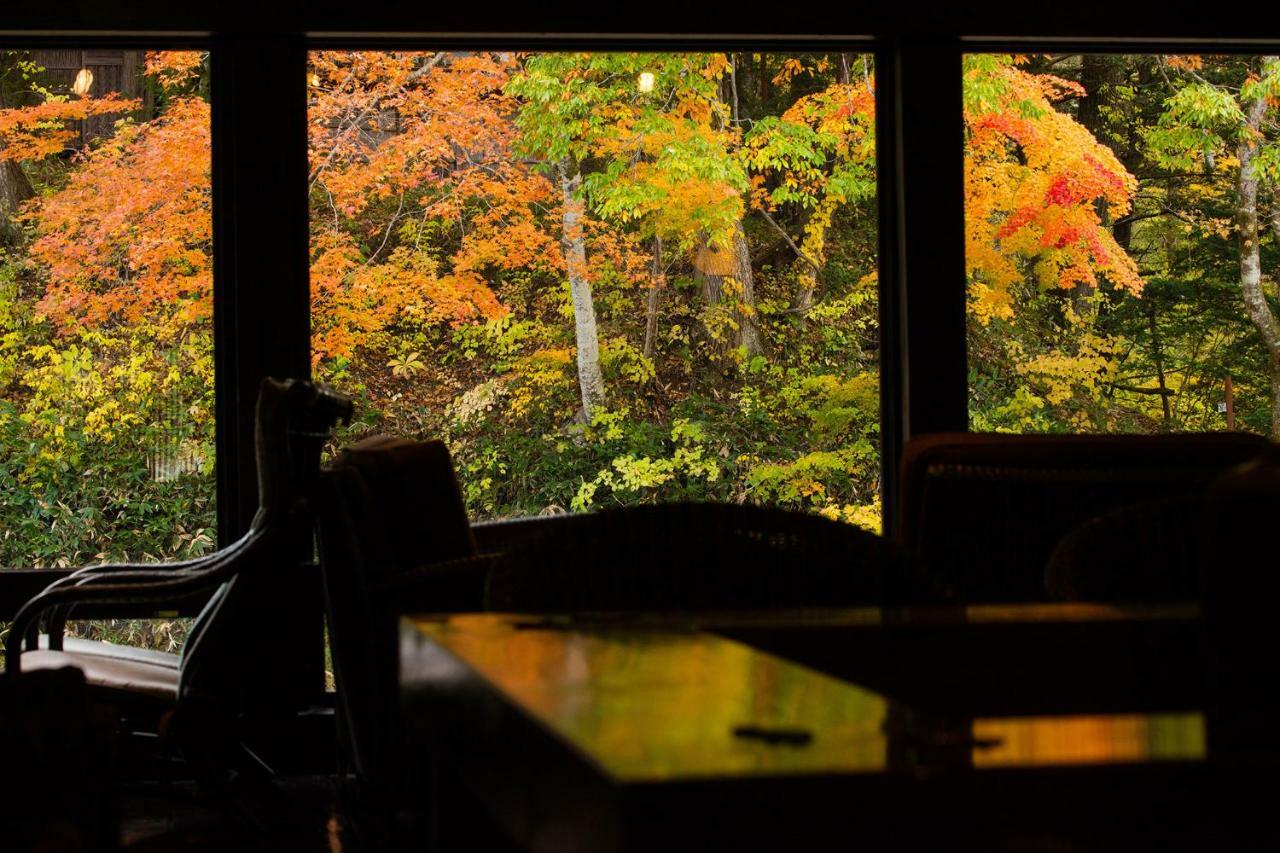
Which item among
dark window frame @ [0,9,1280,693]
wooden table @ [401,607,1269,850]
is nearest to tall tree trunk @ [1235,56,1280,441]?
dark window frame @ [0,9,1280,693]

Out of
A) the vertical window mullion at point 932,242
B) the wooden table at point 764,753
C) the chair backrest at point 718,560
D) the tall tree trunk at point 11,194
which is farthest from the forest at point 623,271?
the wooden table at point 764,753

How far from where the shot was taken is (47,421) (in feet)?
13.4

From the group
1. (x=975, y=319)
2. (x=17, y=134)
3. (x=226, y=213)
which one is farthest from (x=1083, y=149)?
(x=17, y=134)

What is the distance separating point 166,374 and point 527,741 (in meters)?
3.78

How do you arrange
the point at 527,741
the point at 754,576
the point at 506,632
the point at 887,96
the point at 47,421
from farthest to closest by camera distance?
the point at 887,96
the point at 47,421
the point at 754,576
the point at 506,632
the point at 527,741

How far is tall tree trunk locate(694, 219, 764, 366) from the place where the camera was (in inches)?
171

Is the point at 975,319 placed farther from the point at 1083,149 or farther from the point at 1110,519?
the point at 1110,519

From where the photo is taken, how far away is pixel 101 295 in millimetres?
4094

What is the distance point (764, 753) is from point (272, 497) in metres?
2.97

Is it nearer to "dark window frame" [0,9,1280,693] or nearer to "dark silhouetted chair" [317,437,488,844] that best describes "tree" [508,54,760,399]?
"dark window frame" [0,9,1280,693]

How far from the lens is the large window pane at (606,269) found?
13.9ft

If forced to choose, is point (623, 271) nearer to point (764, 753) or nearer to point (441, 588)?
point (441, 588)

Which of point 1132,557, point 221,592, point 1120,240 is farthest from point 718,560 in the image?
point 1120,240

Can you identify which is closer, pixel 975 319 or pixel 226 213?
pixel 226 213
